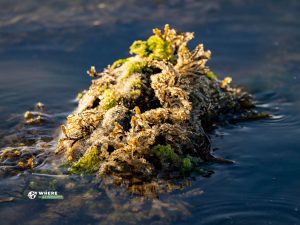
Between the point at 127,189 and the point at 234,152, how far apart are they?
135 centimetres

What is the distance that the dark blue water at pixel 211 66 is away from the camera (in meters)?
4.19

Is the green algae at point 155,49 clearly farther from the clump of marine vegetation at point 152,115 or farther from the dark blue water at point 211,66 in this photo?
the dark blue water at point 211,66

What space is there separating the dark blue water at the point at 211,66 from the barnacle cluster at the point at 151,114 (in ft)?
0.82

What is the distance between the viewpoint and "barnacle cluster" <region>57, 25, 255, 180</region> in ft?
14.9

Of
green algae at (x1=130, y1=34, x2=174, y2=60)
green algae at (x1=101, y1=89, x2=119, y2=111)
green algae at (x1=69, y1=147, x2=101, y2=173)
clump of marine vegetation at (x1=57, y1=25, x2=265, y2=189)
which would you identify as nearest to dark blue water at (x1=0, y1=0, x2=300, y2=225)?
green algae at (x1=69, y1=147, x2=101, y2=173)

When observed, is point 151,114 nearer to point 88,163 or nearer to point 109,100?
point 109,100

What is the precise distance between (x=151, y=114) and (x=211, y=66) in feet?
9.36

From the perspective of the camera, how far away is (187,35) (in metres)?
5.78

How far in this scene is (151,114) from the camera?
4.87m

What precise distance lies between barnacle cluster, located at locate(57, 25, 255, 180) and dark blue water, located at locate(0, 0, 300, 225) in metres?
0.25

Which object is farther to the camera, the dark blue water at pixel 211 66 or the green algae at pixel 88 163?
the green algae at pixel 88 163

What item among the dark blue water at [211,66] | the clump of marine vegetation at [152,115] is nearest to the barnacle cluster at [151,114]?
the clump of marine vegetation at [152,115]

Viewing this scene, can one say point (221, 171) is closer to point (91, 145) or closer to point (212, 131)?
point (212, 131)

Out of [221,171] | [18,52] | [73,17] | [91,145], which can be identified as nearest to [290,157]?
[221,171]
